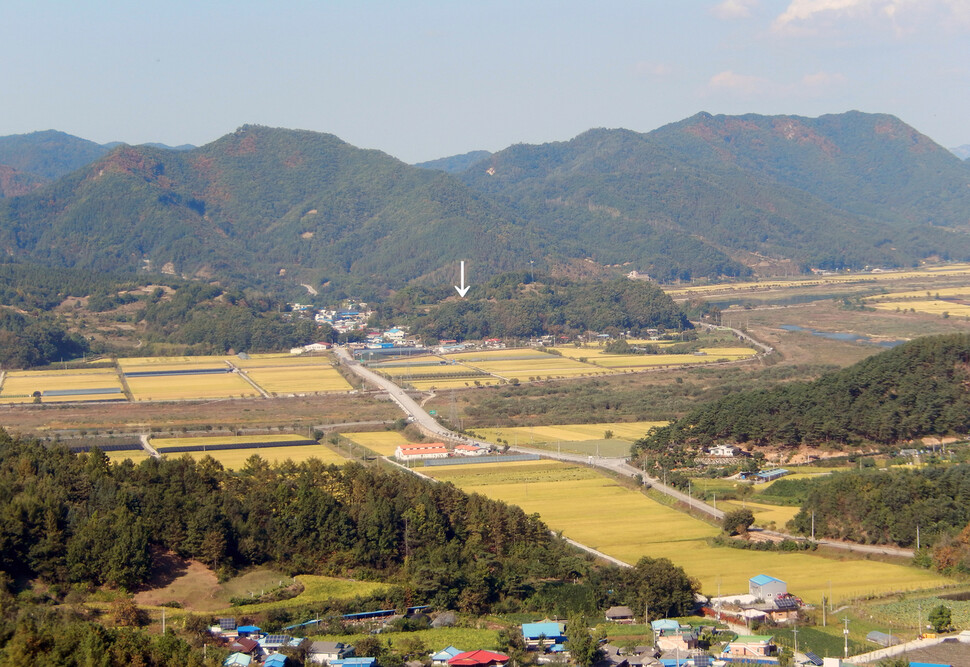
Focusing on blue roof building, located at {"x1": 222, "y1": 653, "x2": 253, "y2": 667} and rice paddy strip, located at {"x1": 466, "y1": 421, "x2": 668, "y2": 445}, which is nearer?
blue roof building, located at {"x1": 222, "y1": 653, "x2": 253, "y2": 667}

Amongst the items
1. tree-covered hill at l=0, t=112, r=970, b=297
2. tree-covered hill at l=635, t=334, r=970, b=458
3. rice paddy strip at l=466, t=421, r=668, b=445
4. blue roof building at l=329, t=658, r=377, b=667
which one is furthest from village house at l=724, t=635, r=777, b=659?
tree-covered hill at l=0, t=112, r=970, b=297

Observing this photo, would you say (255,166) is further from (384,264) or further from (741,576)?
(741,576)

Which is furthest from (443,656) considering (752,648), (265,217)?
(265,217)

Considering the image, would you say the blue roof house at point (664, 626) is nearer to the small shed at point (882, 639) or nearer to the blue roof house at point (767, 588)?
the blue roof house at point (767, 588)

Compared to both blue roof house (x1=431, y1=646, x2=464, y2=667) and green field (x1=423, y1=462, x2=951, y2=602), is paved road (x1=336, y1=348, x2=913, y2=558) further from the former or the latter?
blue roof house (x1=431, y1=646, x2=464, y2=667)

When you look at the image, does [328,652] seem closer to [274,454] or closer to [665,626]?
[665,626]

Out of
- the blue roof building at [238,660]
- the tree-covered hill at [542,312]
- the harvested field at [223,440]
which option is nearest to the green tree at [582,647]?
the blue roof building at [238,660]
